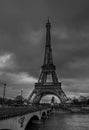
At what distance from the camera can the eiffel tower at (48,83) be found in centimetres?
10512

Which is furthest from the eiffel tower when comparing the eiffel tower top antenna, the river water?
the river water

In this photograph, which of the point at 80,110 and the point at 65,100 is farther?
the point at 80,110

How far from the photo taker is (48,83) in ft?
359

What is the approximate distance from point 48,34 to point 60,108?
4663 centimetres

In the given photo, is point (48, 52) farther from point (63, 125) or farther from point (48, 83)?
point (63, 125)

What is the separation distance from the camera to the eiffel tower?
105 m

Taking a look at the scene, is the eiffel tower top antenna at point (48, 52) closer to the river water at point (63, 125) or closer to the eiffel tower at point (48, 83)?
the eiffel tower at point (48, 83)

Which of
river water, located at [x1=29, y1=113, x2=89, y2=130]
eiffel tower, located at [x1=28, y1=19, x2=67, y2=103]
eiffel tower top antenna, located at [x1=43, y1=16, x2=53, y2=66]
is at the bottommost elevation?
river water, located at [x1=29, y1=113, x2=89, y2=130]

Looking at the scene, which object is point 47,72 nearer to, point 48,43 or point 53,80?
point 53,80

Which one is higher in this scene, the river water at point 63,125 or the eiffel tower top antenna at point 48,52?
the eiffel tower top antenna at point 48,52

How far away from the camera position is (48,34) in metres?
121

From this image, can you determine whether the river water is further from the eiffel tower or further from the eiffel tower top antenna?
the eiffel tower top antenna

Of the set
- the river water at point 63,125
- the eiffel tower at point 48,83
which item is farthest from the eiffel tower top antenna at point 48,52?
the river water at point 63,125

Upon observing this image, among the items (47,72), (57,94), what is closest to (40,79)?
(47,72)
